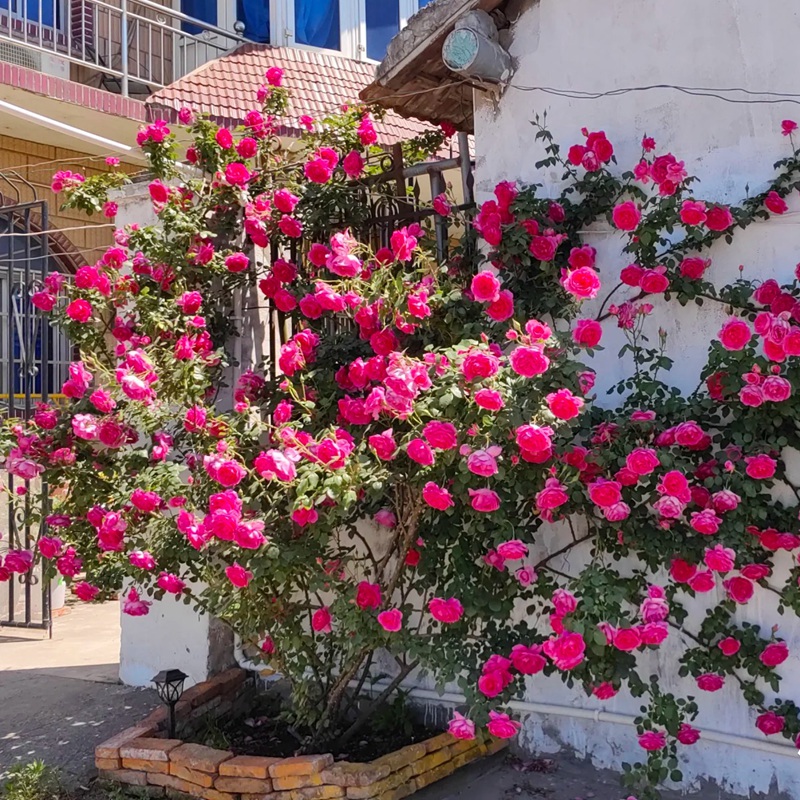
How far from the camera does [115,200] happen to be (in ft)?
18.6

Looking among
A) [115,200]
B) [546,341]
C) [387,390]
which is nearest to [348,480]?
[387,390]

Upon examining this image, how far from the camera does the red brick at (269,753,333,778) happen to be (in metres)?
3.95

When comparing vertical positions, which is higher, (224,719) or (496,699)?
(496,699)

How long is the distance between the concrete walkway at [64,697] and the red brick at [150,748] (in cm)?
33

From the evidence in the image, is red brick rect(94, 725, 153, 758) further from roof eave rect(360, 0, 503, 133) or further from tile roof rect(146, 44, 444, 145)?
tile roof rect(146, 44, 444, 145)

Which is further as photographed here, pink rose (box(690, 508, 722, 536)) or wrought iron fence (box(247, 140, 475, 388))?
wrought iron fence (box(247, 140, 475, 388))

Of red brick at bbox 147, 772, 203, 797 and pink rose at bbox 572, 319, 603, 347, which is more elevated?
pink rose at bbox 572, 319, 603, 347

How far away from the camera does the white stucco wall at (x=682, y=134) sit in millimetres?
3949

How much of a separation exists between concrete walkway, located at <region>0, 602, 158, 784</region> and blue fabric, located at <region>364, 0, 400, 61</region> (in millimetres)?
6878

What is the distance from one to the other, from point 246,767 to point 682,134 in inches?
136

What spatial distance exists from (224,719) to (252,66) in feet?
22.9

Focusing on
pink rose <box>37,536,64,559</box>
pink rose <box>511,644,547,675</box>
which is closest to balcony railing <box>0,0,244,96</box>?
pink rose <box>37,536,64,559</box>

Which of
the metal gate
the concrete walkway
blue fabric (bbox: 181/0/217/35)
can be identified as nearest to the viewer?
the concrete walkway

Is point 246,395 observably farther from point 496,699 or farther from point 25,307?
point 25,307
